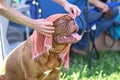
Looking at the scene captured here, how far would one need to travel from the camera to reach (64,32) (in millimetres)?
3346

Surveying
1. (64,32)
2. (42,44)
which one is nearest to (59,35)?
(64,32)

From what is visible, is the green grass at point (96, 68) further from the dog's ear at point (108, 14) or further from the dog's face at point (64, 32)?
the dog's face at point (64, 32)

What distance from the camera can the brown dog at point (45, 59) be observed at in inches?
132

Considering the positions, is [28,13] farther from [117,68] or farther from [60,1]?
[60,1]

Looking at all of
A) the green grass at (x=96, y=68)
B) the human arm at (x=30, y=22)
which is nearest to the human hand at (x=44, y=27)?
the human arm at (x=30, y=22)

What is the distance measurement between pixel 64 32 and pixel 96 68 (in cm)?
264

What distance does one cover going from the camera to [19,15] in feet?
10.7

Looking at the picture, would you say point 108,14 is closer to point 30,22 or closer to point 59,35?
point 59,35

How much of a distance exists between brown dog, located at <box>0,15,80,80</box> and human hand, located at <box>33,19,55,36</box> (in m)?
0.09

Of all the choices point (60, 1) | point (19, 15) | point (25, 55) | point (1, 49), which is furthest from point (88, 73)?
point (19, 15)

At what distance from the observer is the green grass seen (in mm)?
5355

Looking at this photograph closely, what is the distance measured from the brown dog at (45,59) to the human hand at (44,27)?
95mm

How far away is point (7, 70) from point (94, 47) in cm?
299

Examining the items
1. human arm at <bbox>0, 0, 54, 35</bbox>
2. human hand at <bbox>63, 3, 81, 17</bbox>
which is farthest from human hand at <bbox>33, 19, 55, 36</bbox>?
human hand at <bbox>63, 3, 81, 17</bbox>
